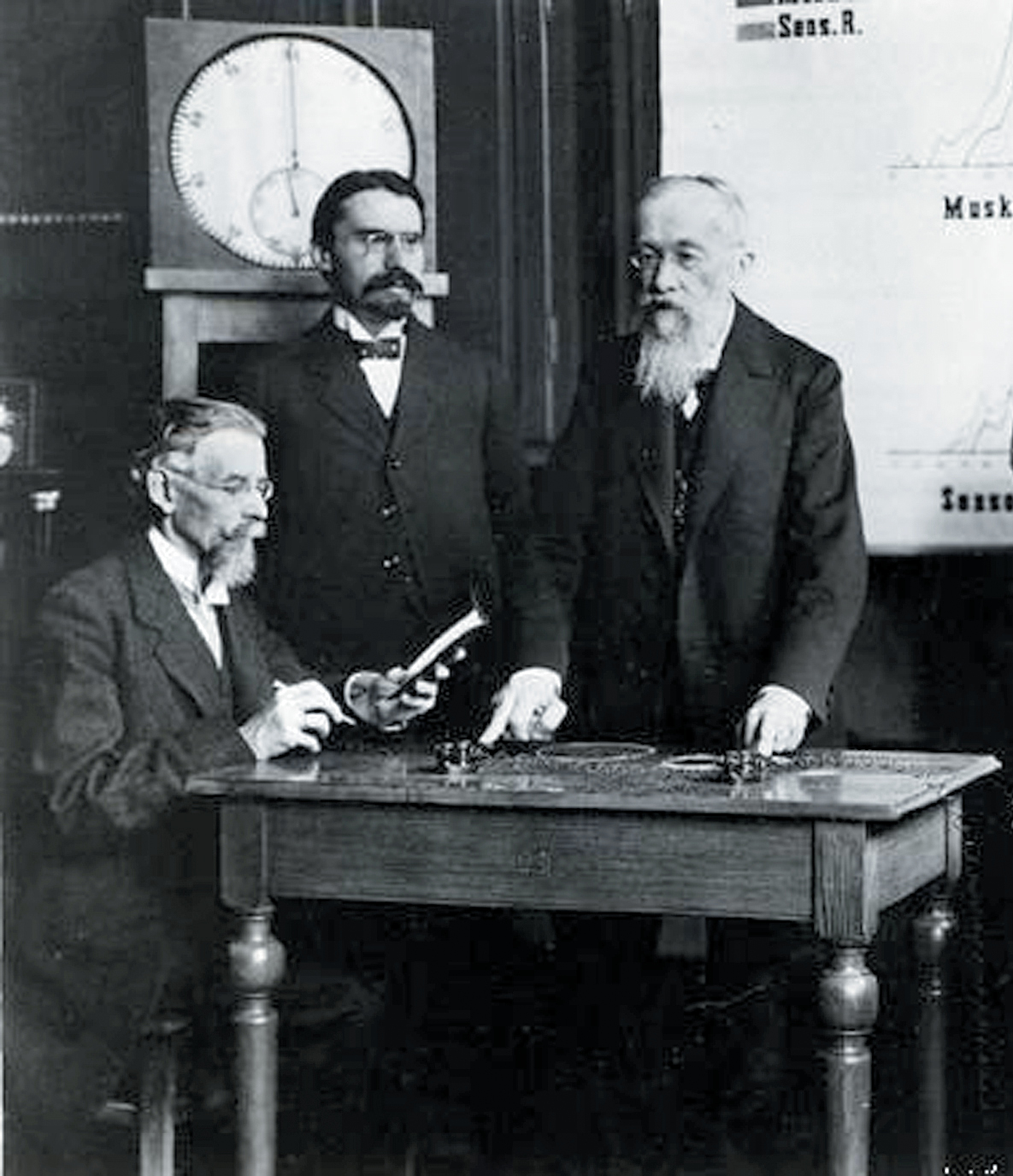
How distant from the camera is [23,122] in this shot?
3732 mm

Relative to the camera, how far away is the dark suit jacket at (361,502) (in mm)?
3389

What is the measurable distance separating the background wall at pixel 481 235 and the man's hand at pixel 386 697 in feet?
2.71

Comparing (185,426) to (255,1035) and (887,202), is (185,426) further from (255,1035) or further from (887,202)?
(887,202)

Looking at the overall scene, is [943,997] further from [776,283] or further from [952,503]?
[776,283]

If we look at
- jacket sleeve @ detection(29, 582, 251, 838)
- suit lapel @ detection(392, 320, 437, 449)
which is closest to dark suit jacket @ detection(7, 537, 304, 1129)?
jacket sleeve @ detection(29, 582, 251, 838)

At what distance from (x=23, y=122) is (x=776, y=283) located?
134cm

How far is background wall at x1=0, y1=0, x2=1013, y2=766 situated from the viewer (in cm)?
367

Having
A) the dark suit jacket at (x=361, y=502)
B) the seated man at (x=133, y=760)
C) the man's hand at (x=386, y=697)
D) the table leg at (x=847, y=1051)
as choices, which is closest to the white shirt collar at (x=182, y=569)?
the seated man at (x=133, y=760)

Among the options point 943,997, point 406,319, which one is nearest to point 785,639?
point 943,997

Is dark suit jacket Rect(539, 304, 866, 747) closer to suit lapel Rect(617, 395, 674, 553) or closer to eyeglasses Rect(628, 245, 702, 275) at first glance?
suit lapel Rect(617, 395, 674, 553)

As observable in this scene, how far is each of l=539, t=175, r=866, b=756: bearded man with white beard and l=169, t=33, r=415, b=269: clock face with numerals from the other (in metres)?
0.57

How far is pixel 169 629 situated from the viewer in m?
2.91

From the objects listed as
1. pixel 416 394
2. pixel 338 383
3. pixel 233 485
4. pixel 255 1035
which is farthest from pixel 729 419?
pixel 255 1035

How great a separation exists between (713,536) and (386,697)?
569 millimetres
